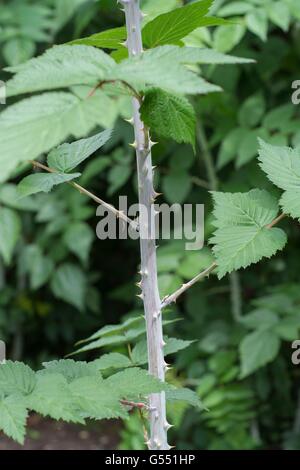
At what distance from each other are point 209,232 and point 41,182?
107 centimetres

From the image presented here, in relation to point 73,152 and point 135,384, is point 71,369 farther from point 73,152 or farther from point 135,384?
point 73,152

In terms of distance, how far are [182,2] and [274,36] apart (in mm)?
378

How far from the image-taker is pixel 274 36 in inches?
80.6

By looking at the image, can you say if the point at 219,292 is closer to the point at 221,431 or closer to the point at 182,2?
the point at 221,431

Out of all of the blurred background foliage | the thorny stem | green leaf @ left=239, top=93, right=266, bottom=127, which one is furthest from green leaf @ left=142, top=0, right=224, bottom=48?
green leaf @ left=239, top=93, right=266, bottom=127

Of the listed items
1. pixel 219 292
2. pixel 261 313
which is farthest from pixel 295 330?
pixel 219 292

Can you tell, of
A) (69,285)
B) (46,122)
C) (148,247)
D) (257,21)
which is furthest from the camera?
(69,285)

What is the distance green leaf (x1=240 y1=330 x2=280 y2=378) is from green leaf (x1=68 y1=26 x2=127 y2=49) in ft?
3.52

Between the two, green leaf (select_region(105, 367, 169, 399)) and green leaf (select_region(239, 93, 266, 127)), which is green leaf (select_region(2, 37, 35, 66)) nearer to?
green leaf (select_region(239, 93, 266, 127))

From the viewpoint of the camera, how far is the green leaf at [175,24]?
73 cm

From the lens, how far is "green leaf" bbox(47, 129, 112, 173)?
0.83 m

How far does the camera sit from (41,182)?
0.83 m

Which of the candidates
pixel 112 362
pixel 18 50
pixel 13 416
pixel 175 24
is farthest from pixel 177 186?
pixel 13 416

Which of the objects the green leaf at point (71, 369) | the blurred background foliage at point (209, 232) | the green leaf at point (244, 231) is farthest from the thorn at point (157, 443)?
the blurred background foliage at point (209, 232)
